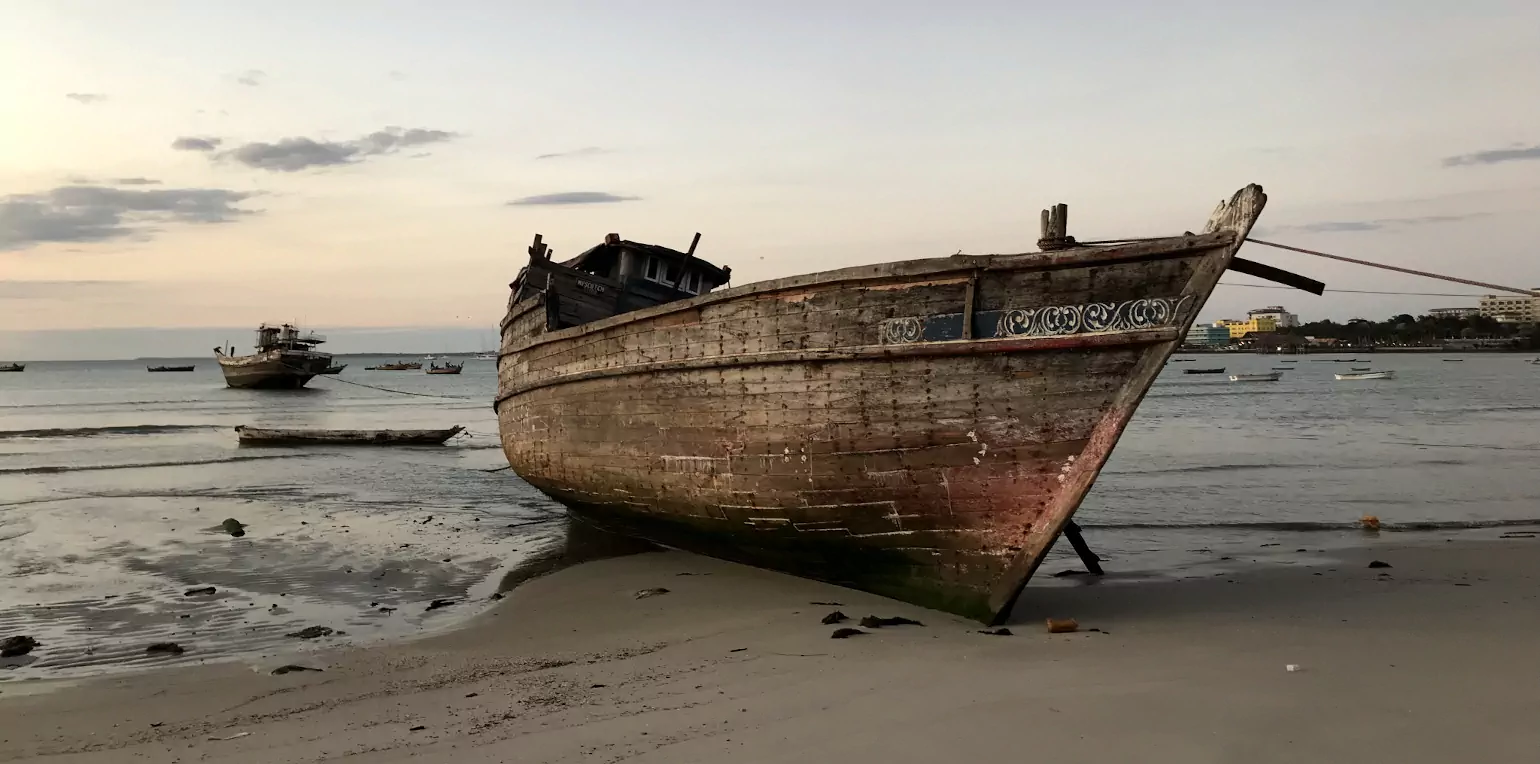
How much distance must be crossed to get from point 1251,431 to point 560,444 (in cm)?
2008

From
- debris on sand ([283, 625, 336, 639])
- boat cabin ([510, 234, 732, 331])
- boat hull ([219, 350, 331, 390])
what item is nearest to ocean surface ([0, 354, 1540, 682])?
debris on sand ([283, 625, 336, 639])

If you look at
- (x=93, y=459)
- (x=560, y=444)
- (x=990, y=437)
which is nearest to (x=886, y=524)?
(x=990, y=437)

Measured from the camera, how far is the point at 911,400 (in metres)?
6.09

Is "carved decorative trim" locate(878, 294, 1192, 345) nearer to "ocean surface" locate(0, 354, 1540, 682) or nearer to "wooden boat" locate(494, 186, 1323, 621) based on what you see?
"wooden boat" locate(494, 186, 1323, 621)

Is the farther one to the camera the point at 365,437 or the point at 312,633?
the point at 365,437

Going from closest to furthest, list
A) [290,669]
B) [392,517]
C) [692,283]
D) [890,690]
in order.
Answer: [890,690] → [290,669] → [692,283] → [392,517]

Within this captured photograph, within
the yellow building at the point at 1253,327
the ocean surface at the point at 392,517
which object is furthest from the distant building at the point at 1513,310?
the ocean surface at the point at 392,517

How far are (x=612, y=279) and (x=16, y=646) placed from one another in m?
6.65

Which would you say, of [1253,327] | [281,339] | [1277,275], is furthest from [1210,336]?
[1277,275]

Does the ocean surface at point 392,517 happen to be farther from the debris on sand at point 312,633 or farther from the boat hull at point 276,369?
the boat hull at point 276,369

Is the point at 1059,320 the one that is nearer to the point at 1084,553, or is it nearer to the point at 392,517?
the point at 1084,553

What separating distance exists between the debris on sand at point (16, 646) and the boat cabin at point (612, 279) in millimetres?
5244

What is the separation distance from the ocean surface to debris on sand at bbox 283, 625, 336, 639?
0.11m

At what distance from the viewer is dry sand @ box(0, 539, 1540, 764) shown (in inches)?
164
